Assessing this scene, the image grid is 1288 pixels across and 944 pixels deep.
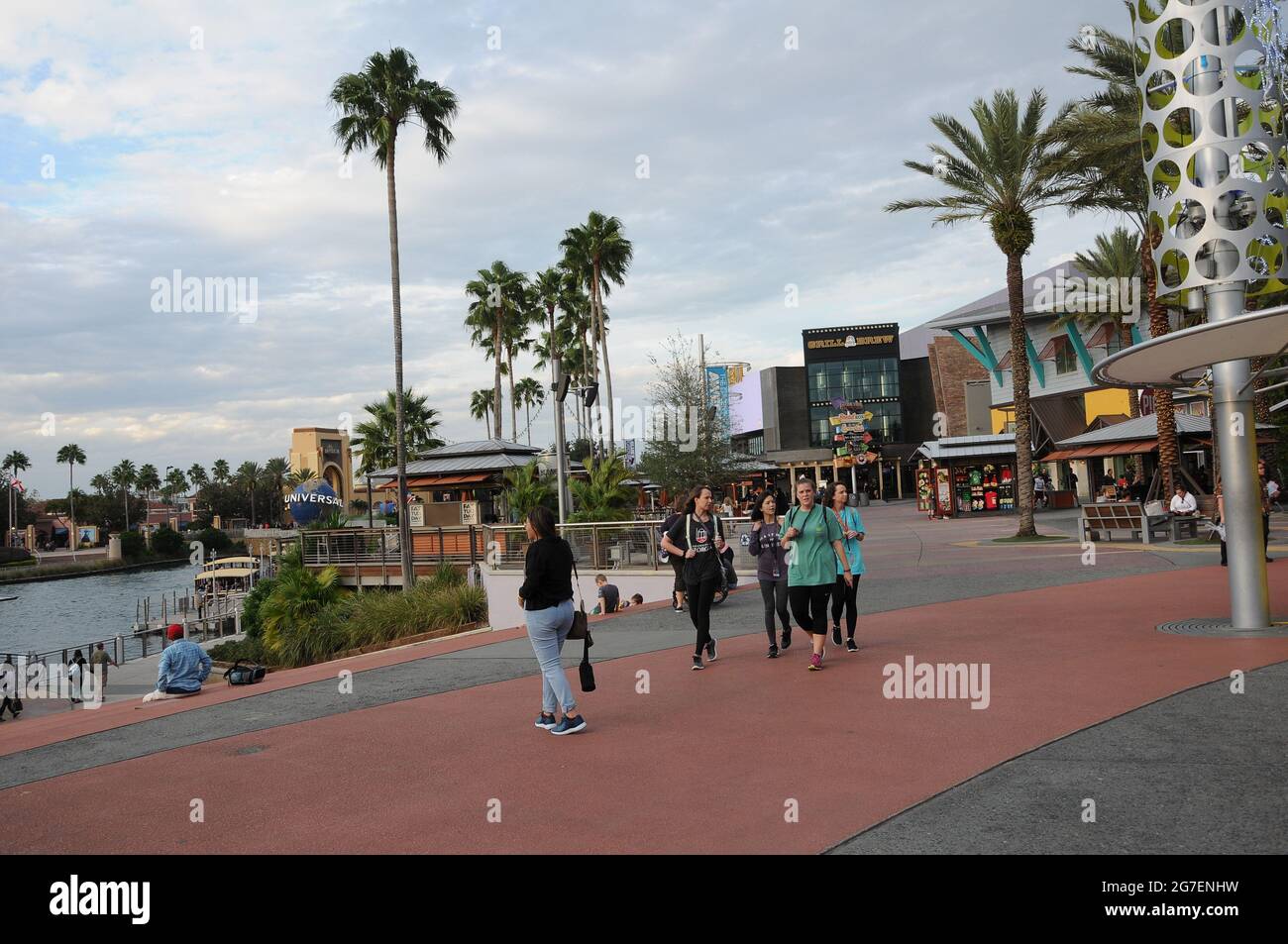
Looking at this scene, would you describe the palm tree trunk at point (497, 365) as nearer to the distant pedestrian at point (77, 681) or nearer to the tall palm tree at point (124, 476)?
the distant pedestrian at point (77, 681)


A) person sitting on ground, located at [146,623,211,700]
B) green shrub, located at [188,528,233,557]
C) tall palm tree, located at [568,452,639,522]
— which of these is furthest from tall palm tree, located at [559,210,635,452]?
green shrub, located at [188,528,233,557]

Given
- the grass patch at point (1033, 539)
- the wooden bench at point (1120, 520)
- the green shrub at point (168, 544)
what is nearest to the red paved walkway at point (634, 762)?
the wooden bench at point (1120, 520)

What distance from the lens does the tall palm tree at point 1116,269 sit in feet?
139

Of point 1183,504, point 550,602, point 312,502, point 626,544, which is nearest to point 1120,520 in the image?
point 1183,504

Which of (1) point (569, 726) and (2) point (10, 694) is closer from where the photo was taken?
(1) point (569, 726)

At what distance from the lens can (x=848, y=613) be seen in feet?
35.0

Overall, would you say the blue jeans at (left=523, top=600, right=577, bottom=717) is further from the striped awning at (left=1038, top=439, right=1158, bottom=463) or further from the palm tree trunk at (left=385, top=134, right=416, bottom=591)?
the striped awning at (left=1038, top=439, right=1158, bottom=463)

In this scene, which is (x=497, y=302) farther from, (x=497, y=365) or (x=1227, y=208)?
(x=1227, y=208)

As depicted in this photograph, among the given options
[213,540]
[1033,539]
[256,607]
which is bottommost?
[256,607]

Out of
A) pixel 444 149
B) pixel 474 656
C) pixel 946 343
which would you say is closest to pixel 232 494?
pixel 946 343

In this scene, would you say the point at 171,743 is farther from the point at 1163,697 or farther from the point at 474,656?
the point at 1163,697

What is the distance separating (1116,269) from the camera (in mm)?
42750

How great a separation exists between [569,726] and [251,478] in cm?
A: 13293

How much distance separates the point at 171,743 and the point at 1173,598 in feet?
38.8
